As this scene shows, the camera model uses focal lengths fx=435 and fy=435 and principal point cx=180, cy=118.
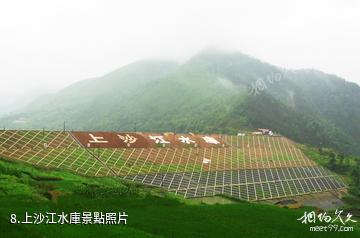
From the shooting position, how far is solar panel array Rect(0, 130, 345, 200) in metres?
72.5

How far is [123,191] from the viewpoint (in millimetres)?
54719

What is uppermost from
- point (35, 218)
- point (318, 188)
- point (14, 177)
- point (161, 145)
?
point (35, 218)

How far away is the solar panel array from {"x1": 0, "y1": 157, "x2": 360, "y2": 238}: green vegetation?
499 inches

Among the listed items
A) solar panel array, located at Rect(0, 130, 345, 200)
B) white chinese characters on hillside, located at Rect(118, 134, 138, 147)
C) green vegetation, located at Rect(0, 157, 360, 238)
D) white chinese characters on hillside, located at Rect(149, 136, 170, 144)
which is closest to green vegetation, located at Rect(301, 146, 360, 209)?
solar panel array, located at Rect(0, 130, 345, 200)

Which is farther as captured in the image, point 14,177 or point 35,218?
point 14,177

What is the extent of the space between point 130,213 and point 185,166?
4333 cm

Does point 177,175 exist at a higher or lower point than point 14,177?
lower

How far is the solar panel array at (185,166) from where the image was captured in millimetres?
72500

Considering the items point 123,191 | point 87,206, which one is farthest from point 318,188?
point 87,206

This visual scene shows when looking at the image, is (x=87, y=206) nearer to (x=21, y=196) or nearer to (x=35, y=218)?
(x=21, y=196)

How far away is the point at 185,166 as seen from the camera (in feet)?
277

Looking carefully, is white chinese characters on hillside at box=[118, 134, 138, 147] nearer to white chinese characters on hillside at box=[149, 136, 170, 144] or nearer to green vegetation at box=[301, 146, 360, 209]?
white chinese characters on hillside at box=[149, 136, 170, 144]

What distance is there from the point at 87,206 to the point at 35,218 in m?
10.4

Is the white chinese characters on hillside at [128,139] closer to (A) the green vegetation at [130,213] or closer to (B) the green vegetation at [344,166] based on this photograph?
(A) the green vegetation at [130,213]
